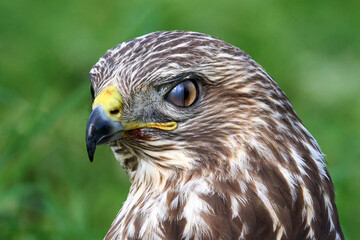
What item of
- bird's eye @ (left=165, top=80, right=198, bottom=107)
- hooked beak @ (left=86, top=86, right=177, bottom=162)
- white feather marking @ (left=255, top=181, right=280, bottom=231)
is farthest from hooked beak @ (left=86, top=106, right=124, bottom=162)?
white feather marking @ (left=255, top=181, right=280, bottom=231)

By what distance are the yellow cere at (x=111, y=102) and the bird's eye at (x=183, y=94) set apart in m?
0.18

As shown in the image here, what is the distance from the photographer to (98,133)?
269 cm

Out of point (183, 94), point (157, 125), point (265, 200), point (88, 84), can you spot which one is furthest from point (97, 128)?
point (88, 84)

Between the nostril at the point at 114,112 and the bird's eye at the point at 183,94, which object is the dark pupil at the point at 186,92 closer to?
the bird's eye at the point at 183,94

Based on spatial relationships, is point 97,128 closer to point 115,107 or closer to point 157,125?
point 115,107

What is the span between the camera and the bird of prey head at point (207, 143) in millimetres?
2672

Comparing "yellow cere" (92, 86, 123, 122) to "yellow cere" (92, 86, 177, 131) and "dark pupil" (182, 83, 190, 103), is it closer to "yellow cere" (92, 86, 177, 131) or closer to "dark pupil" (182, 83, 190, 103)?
"yellow cere" (92, 86, 177, 131)

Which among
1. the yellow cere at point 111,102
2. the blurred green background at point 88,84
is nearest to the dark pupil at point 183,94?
the yellow cere at point 111,102

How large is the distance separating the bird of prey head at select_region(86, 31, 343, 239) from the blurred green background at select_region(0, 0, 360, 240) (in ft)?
4.66

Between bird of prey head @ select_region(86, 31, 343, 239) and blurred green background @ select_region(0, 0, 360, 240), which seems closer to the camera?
bird of prey head @ select_region(86, 31, 343, 239)

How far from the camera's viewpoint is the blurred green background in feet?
14.1

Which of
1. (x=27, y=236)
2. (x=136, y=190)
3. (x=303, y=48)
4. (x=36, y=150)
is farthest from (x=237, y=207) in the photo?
(x=303, y=48)

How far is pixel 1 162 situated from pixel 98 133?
1.62 meters

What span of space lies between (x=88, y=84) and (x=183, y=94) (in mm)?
1649
